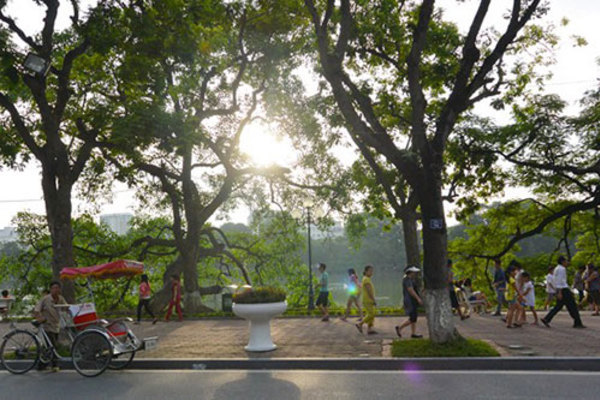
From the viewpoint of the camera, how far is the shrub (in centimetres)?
1024

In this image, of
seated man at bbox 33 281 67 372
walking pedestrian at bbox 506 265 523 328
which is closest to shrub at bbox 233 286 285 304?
seated man at bbox 33 281 67 372

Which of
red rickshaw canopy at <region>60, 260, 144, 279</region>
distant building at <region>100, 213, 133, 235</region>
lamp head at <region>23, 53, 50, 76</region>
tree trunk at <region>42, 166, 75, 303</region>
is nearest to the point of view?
red rickshaw canopy at <region>60, 260, 144, 279</region>

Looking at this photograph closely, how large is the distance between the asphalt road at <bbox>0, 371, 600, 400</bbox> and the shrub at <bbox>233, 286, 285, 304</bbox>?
Result: 1.73 meters

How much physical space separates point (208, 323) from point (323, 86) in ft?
28.8

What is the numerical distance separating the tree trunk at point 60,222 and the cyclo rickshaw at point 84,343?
1727mm

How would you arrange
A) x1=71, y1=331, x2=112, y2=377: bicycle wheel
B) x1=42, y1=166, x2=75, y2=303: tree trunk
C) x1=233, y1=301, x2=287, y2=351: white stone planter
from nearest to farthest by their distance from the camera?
x1=71, y1=331, x2=112, y2=377: bicycle wheel
x1=233, y1=301, x2=287, y2=351: white stone planter
x1=42, y1=166, x2=75, y2=303: tree trunk

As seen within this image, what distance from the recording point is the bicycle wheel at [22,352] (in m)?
9.47

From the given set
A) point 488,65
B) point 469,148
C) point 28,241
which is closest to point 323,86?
point 469,148

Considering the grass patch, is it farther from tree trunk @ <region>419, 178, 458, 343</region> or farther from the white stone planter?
the white stone planter

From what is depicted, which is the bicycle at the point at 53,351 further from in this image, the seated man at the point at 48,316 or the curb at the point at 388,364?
the curb at the point at 388,364

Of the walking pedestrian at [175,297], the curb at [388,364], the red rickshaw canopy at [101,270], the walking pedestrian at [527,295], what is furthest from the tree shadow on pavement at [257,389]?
the walking pedestrian at [175,297]

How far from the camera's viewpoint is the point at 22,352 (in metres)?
9.84

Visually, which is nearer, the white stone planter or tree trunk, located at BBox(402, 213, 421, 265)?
the white stone planter

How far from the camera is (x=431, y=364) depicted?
28.0 ft
